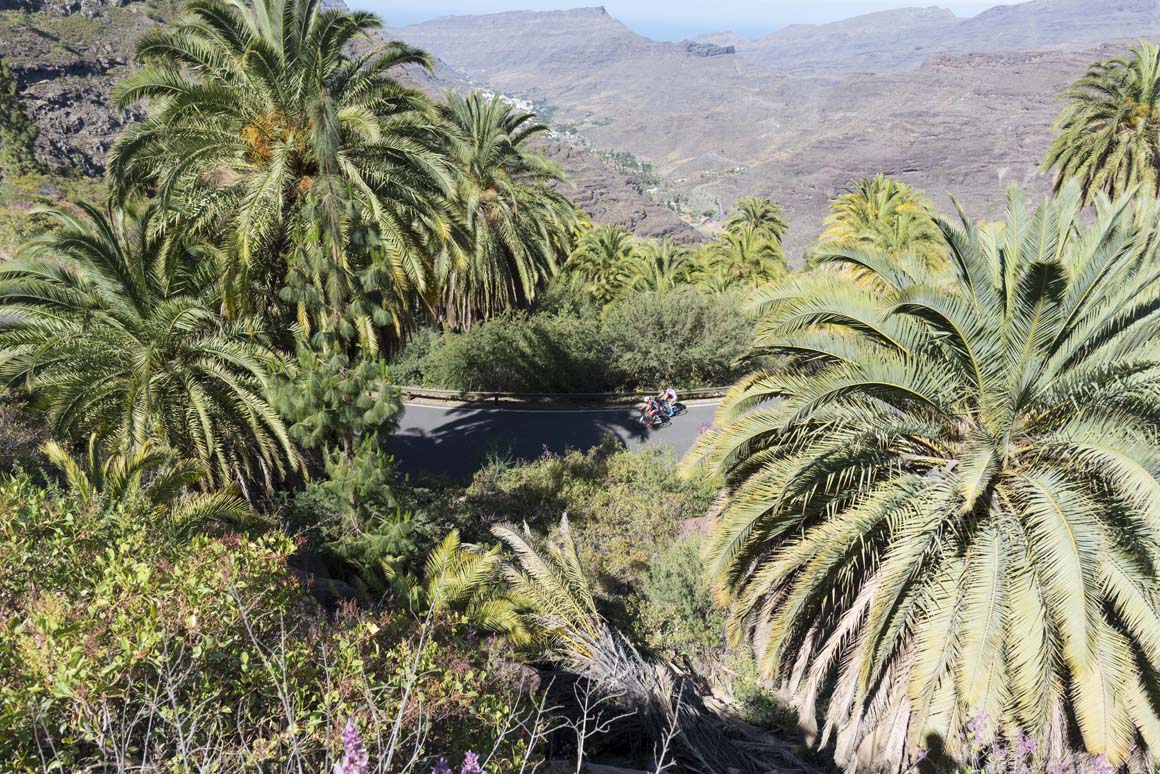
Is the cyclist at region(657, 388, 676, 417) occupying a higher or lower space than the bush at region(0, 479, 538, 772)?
lower

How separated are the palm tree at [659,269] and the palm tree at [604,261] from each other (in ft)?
2.19

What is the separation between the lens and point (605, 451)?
15867 millimetres

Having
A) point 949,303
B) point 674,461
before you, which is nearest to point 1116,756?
point 949,303

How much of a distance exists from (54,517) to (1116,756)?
26.4ft

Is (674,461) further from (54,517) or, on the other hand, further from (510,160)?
(54,517)

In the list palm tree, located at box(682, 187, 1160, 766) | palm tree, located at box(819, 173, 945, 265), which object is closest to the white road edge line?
palm tree, located at box(819, 173, 945, 265)

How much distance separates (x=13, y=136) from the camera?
5169 centimetres

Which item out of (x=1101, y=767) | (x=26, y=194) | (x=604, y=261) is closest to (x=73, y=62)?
(x=26, y=194)

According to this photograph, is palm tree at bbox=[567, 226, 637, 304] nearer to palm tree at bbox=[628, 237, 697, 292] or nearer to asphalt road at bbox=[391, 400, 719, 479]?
palm tree at bbox=[628, 237, 697, 292]

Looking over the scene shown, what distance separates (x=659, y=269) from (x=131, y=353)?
2180 centimetres

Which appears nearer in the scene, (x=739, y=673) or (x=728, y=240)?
(x=739, y=673)

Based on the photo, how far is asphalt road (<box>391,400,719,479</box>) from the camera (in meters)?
16.7

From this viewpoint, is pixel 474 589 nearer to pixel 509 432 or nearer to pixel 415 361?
pixel 509 432

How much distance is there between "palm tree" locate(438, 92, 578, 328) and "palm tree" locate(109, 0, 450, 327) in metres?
6.40
